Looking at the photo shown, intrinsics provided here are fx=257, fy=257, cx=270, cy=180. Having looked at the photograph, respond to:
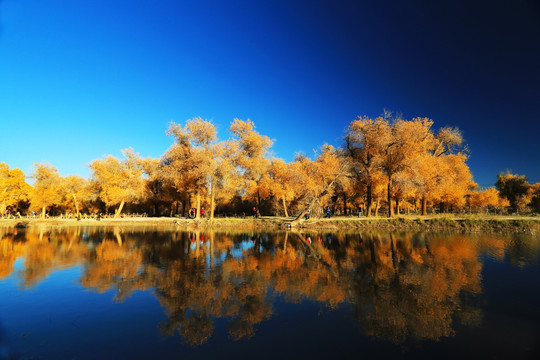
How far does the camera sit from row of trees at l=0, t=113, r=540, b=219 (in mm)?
40500

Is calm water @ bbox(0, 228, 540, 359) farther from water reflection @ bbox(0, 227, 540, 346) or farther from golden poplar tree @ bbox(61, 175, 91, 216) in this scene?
golden poplar tree @ bbox(61, 175, 91, 216)

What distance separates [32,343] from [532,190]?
102092 mm

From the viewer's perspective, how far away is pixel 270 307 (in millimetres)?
9562

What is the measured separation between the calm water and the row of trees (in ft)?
82.1

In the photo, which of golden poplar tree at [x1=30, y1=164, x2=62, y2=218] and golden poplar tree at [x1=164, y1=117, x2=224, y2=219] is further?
golden poplar tree at [x1=30, y1=164, x2=62, y2=218]

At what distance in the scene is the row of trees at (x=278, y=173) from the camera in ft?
133

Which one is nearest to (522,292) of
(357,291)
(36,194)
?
(357,291)

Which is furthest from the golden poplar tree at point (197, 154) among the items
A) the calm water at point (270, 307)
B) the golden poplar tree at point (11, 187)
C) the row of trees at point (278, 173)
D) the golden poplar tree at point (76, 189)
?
the golden poplar tree at point (11, 187)

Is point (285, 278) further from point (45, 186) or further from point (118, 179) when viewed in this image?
point (45, 186)

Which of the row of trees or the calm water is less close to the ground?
the row of trees

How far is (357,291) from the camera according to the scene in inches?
432

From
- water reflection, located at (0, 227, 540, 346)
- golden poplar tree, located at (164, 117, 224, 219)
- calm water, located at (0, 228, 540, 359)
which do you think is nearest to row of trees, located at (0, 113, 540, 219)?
golden poplar tree, located at (164, 117, 224, 219)

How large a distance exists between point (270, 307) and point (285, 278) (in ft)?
11.8

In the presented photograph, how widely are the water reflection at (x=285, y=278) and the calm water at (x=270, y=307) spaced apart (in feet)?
0.20
